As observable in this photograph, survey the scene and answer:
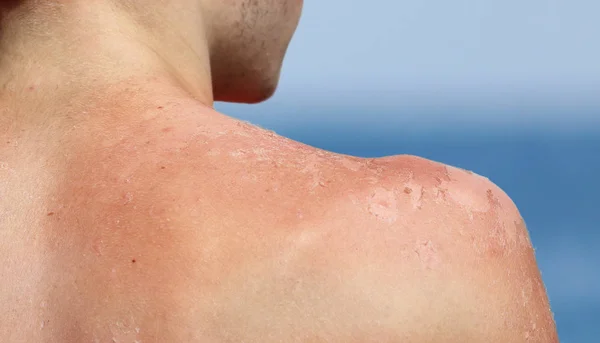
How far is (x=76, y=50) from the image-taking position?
2.18 feet

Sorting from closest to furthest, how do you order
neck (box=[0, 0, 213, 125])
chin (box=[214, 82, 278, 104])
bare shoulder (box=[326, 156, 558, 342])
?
bare shoulder (box=[326, 156, 558, 342]), neck (box=[0, 0, 213, 125]), chin (box=[214, 82, 278, 104])

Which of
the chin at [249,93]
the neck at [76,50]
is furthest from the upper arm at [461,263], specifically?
the chin at [249,93]

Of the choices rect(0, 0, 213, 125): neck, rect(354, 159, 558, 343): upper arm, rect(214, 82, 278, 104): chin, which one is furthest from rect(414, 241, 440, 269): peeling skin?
rect(214, 82, 278, 104): chin

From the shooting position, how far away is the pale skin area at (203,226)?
1.77ft

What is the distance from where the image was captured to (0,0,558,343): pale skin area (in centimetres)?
54

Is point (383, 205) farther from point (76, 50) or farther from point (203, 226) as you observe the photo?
point (76, 50)

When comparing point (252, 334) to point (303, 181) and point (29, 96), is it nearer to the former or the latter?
point (303, 181)

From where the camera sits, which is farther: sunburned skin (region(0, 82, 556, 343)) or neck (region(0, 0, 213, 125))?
neck (region(0, 0, 213, 125))

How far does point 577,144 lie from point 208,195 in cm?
502

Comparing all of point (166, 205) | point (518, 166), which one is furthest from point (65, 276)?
point (518, 166)

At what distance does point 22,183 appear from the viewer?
2.07 feet

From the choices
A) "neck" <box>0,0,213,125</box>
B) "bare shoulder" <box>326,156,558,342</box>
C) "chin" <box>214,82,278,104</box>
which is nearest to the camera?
"bare shoulder" <box>326,156,558,342</box>

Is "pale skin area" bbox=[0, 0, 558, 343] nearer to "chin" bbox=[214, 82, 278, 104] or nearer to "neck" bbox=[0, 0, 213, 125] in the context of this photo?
"neck" bbox=[0, 0, 213, 125]

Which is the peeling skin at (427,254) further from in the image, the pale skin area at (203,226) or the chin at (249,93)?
the chin at (249,93)
